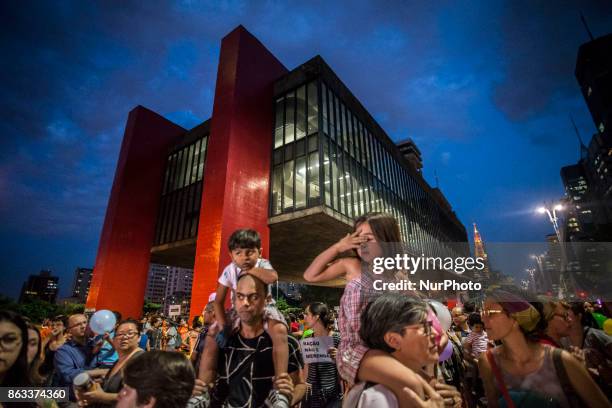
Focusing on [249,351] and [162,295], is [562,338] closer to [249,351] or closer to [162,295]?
[249,351]

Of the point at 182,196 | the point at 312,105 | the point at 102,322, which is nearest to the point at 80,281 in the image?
the point at 182,196

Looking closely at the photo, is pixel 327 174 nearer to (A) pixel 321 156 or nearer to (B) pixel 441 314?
(A) pixel 321 156

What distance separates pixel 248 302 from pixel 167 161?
71.0 feet

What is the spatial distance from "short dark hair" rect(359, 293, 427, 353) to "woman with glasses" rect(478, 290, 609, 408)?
1.32 meters

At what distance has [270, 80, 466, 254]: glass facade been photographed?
14.7 m

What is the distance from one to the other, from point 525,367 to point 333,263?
70.1 inches

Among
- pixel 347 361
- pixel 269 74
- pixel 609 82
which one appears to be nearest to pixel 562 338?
pixel 347 361

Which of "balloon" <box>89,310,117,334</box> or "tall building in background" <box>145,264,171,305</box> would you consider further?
"tall building in background" <box>145,264,171,305</box>

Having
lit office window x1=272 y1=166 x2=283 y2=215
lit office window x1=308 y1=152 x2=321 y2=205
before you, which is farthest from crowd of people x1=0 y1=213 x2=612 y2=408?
lit office window x1=272 y1=166 x2=283 y2=215

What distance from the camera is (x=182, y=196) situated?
19.0 meters

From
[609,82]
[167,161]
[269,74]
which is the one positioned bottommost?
[167,161]

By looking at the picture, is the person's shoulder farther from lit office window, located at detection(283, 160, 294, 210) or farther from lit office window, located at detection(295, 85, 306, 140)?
lit office window, located at detection(295, 85, 306, 140)

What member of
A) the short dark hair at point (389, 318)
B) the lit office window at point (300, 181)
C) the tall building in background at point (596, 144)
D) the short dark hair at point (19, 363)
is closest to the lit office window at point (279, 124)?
the lit office window at point (300, 181)

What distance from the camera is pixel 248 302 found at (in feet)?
7.45
